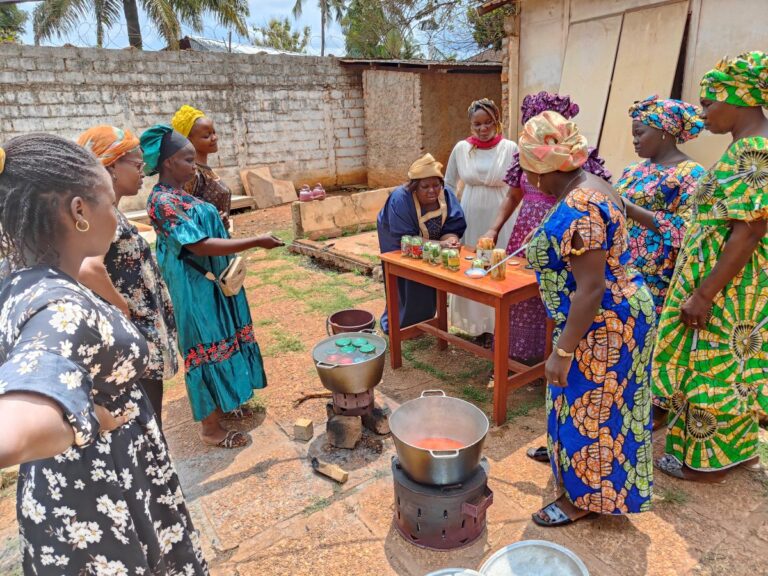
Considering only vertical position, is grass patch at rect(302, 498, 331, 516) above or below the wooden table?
below

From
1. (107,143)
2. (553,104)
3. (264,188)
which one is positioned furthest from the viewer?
(264,188)

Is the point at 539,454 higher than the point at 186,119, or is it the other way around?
the point at 186,119

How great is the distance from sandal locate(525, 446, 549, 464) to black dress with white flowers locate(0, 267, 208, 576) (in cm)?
208

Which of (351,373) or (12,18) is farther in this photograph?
(12,18)

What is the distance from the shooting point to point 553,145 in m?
2.17

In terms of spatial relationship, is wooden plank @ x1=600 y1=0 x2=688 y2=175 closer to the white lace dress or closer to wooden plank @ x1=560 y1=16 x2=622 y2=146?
wooden plank @ x1=560 y1=16 x2=622 y2=146

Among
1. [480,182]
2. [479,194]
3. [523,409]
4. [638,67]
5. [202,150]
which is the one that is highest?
[638,67]

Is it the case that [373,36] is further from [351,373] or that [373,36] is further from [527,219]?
[351,373]

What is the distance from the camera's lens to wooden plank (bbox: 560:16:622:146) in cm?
605

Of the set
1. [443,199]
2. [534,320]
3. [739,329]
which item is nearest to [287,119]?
[443,199]

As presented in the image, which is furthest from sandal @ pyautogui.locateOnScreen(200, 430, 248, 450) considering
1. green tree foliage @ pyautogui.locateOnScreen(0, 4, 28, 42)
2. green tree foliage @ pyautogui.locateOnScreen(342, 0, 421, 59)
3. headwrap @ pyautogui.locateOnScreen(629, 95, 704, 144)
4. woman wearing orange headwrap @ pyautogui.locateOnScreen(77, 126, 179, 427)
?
green tree foliage @ pyautogui.locateOnScreen(0, 4, 28, 42)

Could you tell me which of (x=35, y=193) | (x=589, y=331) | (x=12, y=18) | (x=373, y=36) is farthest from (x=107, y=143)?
(x=12, y=18)

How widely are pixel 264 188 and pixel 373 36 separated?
1604cm

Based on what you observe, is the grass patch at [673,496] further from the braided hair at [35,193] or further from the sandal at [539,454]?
the braided hair at [35,193]
